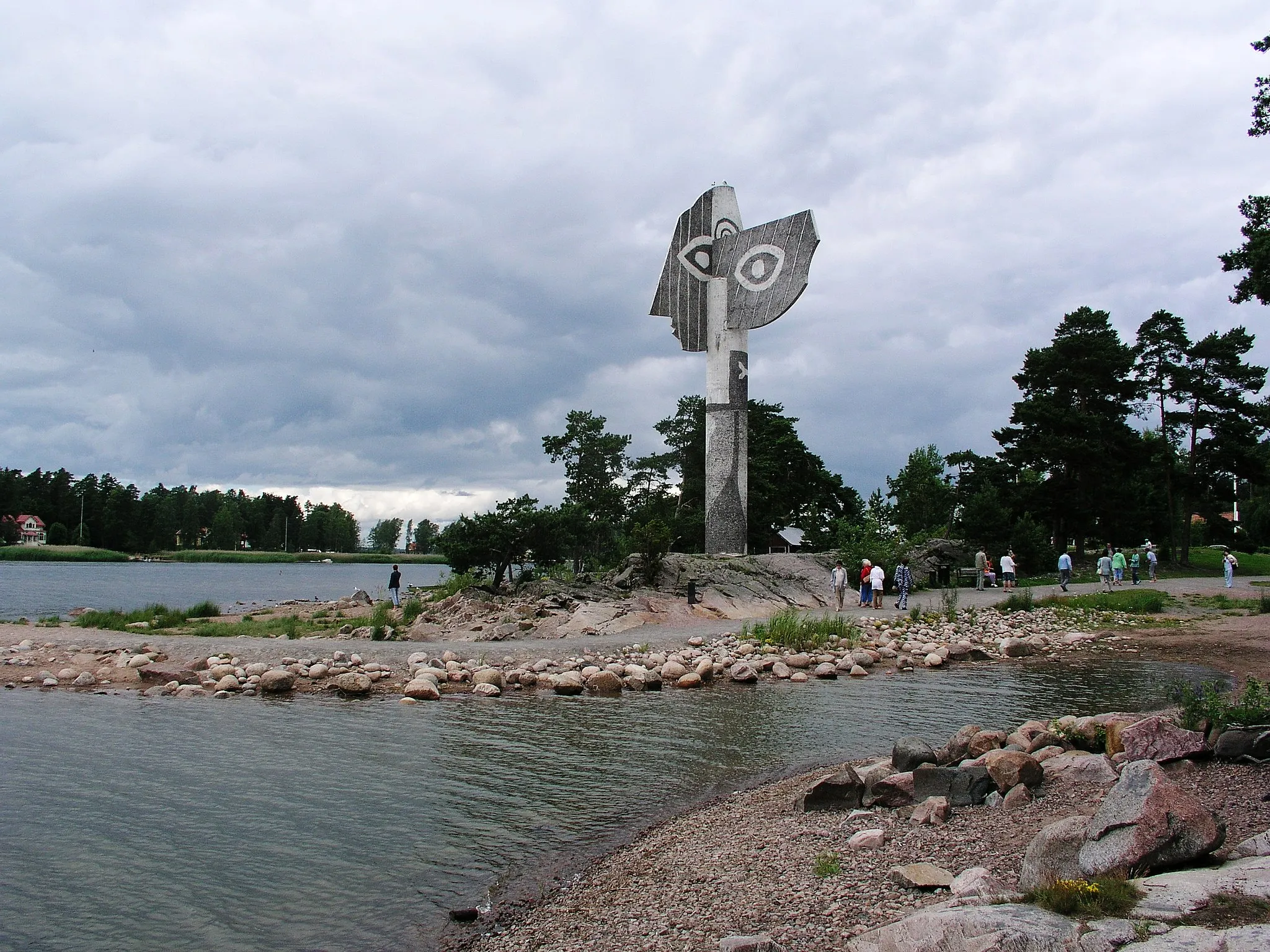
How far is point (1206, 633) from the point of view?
2294 cm

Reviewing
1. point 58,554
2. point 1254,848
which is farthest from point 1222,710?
point 58,554

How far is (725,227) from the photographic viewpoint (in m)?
33.2

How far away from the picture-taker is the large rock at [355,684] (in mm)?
15984

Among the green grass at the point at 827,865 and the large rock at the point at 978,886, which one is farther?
the green grass at the point at 827,865

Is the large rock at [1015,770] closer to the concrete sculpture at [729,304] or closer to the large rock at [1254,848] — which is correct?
the large rock at [1254,848]

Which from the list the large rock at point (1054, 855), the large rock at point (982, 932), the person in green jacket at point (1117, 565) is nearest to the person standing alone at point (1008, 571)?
the person in green jacket at point (1117, 565)

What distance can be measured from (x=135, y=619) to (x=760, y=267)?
24.5m

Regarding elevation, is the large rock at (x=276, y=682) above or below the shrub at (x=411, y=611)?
below

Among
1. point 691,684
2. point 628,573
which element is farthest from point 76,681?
point 628,573

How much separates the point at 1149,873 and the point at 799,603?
25480 millimetres

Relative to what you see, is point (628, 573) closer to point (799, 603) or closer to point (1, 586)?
point (799, 603)

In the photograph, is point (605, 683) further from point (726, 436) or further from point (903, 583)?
point (726, 436)

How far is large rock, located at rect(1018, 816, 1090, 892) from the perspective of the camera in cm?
484

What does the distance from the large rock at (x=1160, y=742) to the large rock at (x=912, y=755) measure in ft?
5.64
